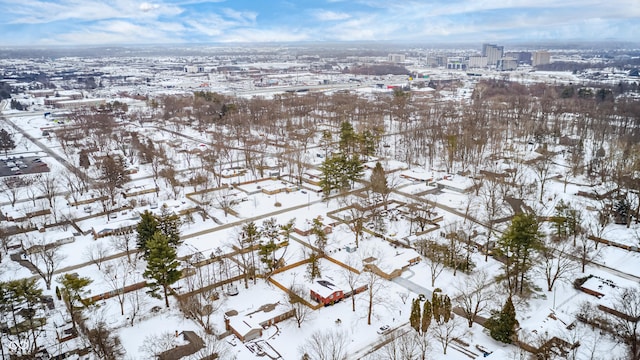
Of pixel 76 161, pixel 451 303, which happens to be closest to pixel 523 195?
pixel 451 303

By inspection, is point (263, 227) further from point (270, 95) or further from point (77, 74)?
point (77, 74)

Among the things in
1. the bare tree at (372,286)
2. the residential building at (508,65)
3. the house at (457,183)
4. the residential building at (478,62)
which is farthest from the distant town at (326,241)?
the residential building at (478,62)

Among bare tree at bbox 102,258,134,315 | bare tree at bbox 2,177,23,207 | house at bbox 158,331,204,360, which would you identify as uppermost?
bare tree at bbox 2,177,23,207

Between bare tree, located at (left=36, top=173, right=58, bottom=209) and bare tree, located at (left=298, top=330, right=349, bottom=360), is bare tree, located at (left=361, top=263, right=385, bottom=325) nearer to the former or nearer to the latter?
bare tree, located at (left=298, top=330, right=349, bottom=360)

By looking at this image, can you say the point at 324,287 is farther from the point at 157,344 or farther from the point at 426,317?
the point at 157,344

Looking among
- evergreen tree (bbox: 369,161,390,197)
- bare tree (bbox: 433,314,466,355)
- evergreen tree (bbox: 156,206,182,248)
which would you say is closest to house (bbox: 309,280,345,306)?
bare tree (bbox: 433,314,466,355)

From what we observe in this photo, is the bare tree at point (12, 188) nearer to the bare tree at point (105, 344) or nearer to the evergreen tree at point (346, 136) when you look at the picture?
the bare tree at point (105, 344)
